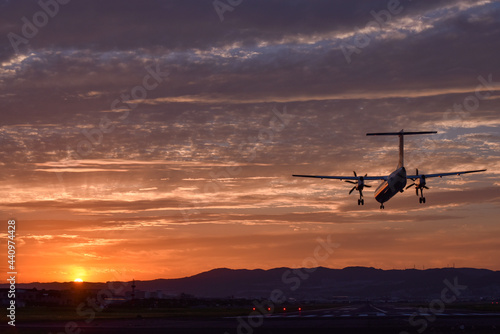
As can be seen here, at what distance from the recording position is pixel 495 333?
6247cm

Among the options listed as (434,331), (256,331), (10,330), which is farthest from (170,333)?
(434,331)

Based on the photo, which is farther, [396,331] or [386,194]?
[386,194]

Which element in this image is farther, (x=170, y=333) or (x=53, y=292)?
(x=53, y=292)

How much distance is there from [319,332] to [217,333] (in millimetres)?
11408

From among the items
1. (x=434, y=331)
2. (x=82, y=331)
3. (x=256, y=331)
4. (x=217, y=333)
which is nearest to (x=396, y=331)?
(x=434, y=331)

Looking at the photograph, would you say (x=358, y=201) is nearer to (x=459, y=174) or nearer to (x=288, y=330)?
(x=459, y=174)

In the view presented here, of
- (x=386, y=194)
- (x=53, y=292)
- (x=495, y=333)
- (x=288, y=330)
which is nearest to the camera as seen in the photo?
(x=495, y=333)

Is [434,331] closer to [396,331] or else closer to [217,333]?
[396,331]

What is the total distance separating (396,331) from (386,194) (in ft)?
125

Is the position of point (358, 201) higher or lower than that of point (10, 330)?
higher

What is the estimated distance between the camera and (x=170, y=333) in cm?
6394

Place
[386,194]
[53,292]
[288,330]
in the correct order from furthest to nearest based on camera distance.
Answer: [53,292]
[386,194]
[288,330]

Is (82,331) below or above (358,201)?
below

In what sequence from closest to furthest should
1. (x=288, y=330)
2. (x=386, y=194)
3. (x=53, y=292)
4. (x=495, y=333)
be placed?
(x=495, y=333) < (x=288, y=330) < (x=386, y=194) < (x=53, y=292)
